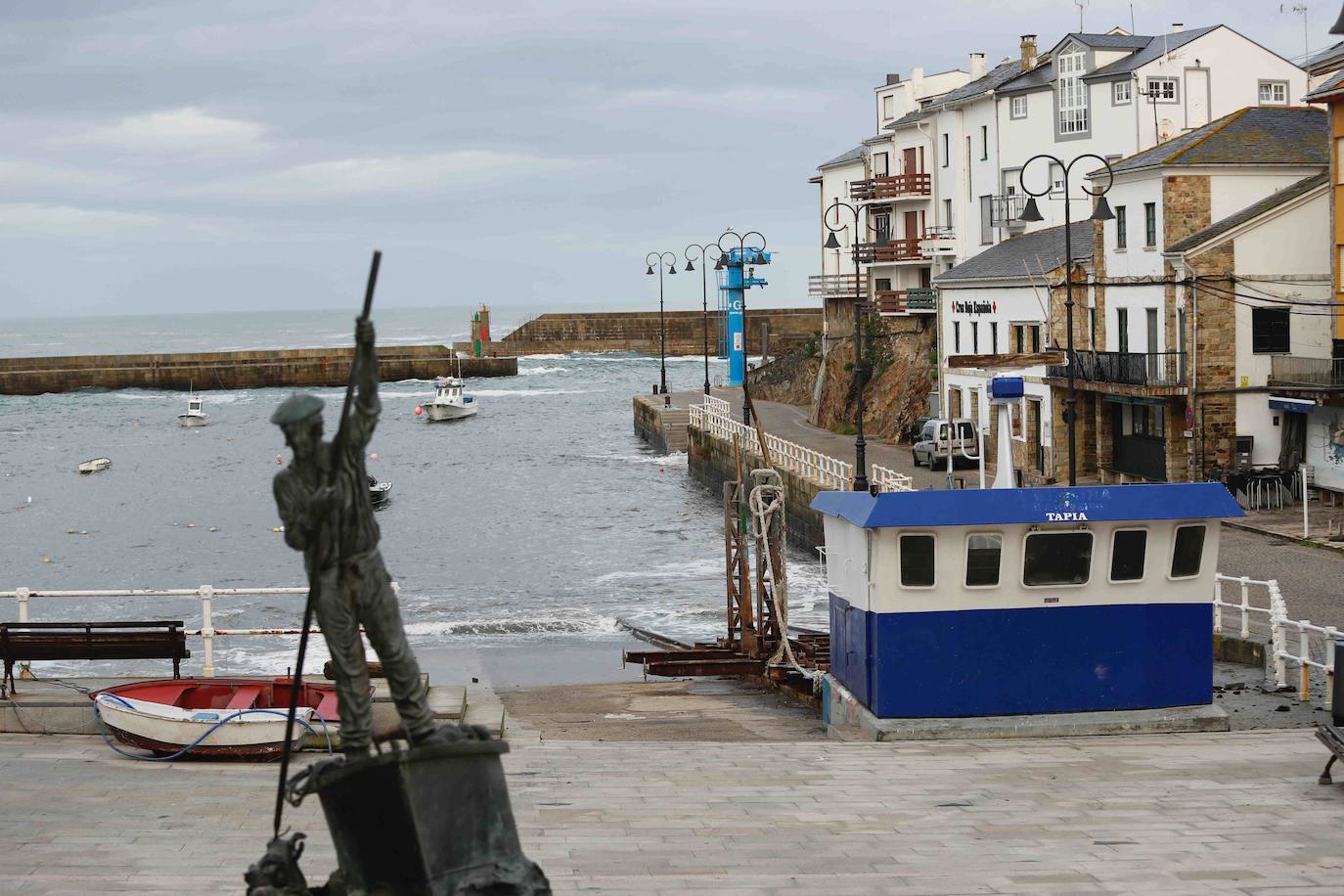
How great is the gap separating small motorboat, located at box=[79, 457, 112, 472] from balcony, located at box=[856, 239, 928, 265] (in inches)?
1365

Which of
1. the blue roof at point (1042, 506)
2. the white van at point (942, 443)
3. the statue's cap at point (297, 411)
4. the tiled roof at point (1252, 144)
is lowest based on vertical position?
the white van at point (942, 443)

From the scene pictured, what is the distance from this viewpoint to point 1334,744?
1231 centimetres

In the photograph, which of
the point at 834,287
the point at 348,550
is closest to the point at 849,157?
the point at 834,287

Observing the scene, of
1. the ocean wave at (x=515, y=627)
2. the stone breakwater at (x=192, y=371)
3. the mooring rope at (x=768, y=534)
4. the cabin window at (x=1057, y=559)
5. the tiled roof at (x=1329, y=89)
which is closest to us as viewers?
the cabin window at (x=1057, y=559)

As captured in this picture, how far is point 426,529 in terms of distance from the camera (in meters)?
49.8

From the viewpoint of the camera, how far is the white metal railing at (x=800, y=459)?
38562mm

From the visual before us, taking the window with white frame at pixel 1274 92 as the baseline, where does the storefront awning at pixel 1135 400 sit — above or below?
below

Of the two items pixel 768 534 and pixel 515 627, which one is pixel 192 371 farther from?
pixel 768 534

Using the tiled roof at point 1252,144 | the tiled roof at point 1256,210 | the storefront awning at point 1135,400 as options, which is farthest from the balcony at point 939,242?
the tiled roof at point 1256,210

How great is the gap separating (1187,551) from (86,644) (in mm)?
11355

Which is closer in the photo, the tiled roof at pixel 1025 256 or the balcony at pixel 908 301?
the tiled roof at pixel 1025 256

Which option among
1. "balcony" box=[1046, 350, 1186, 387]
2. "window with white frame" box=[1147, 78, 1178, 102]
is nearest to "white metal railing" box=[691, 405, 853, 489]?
"balcony" box=[1046, 350, 1186, 387]

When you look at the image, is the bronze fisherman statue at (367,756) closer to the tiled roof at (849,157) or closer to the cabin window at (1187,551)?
the cabin window at (1187,551)

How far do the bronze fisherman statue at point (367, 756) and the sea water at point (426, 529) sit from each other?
60.0 feet
